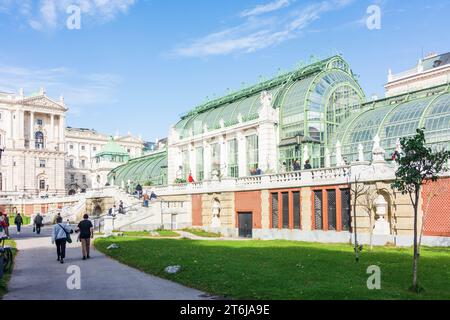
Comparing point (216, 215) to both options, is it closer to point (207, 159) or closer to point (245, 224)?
point (245, 224)

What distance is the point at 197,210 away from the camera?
148 feet

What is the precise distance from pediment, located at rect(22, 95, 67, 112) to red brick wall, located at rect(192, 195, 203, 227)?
273 feet

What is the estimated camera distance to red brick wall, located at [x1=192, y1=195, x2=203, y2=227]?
146ft

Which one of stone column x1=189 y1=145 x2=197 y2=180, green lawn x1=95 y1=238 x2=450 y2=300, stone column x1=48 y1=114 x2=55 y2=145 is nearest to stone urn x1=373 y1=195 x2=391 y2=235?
green lawn x1=95 y1=238 x2=450 y2=300

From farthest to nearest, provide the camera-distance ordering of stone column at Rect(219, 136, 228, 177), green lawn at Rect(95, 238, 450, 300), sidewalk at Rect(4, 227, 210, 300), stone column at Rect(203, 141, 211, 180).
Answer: stone column at Rect(203, 141, 211, 180) → stone column at Rect(219, 136, 228, 177) → sidewalk at Rect(4, 227, 210, 300) → green lawn at Rect(95, 238, 450, 300)

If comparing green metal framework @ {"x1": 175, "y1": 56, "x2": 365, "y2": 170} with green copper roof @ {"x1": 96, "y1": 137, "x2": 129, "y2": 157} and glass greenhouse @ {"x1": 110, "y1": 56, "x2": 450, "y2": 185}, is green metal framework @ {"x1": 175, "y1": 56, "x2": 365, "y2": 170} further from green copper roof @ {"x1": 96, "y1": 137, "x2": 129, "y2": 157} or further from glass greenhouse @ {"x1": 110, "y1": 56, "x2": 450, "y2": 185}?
green copper roof @ {"x1": 96, "y1": 137, "x2": 129, "y2": 157}

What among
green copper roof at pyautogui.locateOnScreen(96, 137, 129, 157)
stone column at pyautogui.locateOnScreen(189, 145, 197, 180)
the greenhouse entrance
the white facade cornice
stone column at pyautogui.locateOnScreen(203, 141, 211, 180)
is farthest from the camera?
green copper roof at pyautogui.locateOnScreen(96, 137, 129, 157)

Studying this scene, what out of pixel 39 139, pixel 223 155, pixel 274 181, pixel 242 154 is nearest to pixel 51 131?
pixel 39 139

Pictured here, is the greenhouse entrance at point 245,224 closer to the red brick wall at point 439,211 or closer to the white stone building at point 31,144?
the red brick wall at point 439,211

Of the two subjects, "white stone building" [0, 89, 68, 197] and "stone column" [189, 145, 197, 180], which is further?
"white stone building" [0, 89, 68, 197]

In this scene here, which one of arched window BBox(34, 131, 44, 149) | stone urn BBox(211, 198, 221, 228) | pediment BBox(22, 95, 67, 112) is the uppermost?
pediment BBox(22, 95, 67, 112)

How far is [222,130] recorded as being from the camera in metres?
51.9

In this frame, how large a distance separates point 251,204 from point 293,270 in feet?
68.1
